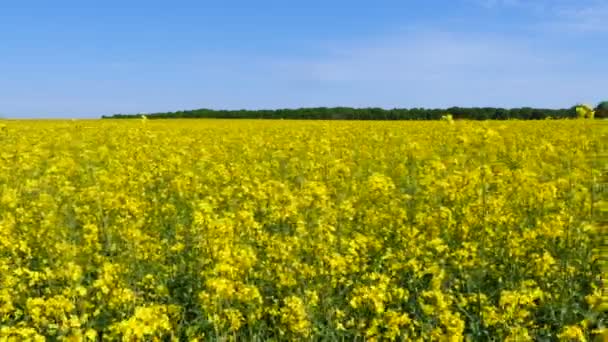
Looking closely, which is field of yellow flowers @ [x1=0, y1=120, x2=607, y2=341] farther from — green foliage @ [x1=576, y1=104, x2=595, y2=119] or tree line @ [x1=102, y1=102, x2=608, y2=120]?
tree line @ [x1=102, y1=102, x2=608, y2=120]

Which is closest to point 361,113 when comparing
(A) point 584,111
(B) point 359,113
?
(B) point 359,113

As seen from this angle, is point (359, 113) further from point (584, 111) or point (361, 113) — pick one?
point (584, 111)

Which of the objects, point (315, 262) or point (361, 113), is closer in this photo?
point (315, 262)

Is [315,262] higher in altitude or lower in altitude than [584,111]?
lower

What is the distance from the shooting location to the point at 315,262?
5090 mm

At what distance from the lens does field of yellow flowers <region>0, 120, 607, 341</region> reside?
416 centimetres

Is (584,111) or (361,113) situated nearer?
(584,111)

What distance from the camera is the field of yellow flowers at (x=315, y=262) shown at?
416 centimetres

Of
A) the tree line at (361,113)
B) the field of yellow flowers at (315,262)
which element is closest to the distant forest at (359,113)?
the tree line at (361,113)

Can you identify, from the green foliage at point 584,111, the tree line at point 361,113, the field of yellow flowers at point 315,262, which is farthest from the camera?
the tree line at point 361,113

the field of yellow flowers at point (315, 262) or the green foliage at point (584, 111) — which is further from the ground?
the green foliage at point (584, 111)

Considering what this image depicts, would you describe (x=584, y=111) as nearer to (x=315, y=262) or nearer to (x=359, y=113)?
(x=315, y=262)

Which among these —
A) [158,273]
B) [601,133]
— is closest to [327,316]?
[158,273]

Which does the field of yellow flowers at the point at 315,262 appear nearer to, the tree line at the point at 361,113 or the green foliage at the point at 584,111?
the green foliage at the point at 584,111
